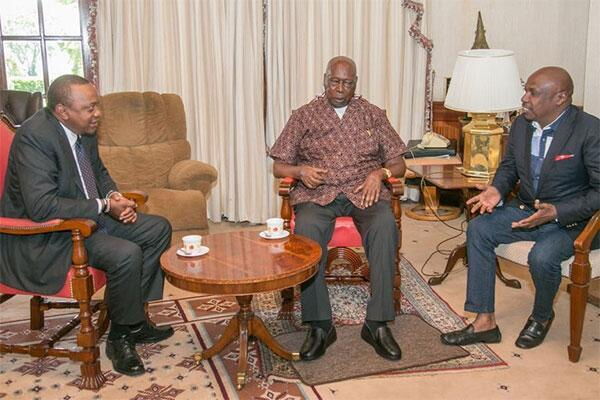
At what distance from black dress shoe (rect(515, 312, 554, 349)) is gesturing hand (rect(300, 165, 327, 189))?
116cm

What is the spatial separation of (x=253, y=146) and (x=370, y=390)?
2.88 m

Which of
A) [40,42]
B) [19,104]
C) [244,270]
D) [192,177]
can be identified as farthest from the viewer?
[40,42]

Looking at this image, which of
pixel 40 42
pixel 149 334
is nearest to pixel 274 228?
pixel 149 334

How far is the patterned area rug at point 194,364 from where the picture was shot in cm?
259

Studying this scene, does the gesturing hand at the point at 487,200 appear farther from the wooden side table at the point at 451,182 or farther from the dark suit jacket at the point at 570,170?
the wooden side table at the point at 451,182

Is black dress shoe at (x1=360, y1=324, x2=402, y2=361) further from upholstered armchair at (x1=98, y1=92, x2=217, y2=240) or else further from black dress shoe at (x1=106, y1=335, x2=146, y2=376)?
upholstered armchair at (x1=98, y1=92, x2=217, y2=240)

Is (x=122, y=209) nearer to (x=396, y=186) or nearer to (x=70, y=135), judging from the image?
(x=70, y=135)

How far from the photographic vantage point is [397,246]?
305 cm

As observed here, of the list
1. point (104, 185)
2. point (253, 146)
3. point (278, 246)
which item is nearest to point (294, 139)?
point (278, 246)

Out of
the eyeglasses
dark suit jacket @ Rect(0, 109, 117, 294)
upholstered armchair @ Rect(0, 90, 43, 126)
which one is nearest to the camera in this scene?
dark suit jacket @ Rect(0, 109, 117, 294)

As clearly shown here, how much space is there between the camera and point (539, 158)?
3.04 m

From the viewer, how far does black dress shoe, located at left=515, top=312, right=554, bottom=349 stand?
293 cm

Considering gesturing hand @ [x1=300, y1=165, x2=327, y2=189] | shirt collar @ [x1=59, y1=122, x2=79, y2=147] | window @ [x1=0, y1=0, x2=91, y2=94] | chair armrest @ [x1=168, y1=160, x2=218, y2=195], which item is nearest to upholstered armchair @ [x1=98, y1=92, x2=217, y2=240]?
chair armrest @ [x1=168, y1=160, x2=218, y2=195]

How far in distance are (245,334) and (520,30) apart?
3.82 metres
